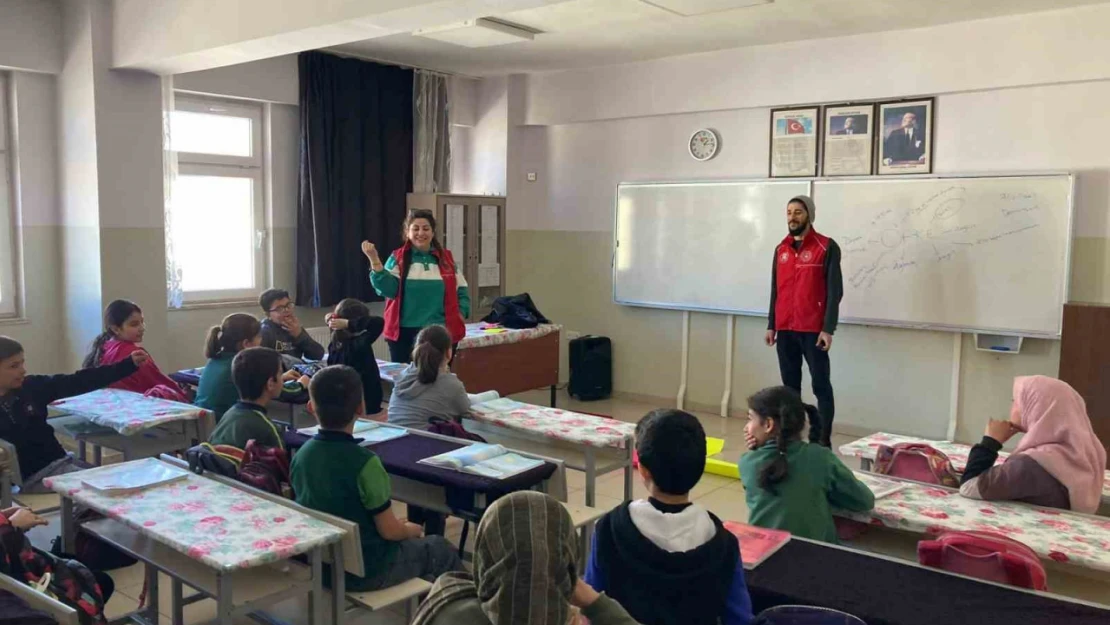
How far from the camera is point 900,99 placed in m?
5.68

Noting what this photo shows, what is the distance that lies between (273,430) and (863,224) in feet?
14.0

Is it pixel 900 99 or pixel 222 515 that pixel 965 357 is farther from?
pixel 222 515

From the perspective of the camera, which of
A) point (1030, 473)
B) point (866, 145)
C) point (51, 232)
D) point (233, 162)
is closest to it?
point (1030, 473)

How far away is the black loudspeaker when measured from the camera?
7.11m

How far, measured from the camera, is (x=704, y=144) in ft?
21.7

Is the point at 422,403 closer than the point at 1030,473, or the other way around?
the point at 1030,473

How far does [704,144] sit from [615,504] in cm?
323

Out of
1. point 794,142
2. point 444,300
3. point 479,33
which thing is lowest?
point 444,300

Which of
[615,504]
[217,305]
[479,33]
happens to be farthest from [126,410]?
[479,33]

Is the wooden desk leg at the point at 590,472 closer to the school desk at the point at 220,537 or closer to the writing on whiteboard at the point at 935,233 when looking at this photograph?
the school desk at the point at 220,537

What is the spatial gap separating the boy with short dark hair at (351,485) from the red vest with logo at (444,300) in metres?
2.22

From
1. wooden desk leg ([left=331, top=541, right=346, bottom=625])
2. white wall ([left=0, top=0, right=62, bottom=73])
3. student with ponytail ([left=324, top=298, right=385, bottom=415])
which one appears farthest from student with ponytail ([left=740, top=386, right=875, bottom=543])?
white wall ([left=0, top=0, right=62, bottom=73])

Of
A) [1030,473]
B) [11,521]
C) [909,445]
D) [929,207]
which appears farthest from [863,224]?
[11,521]

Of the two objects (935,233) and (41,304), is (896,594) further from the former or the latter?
(41,304)
